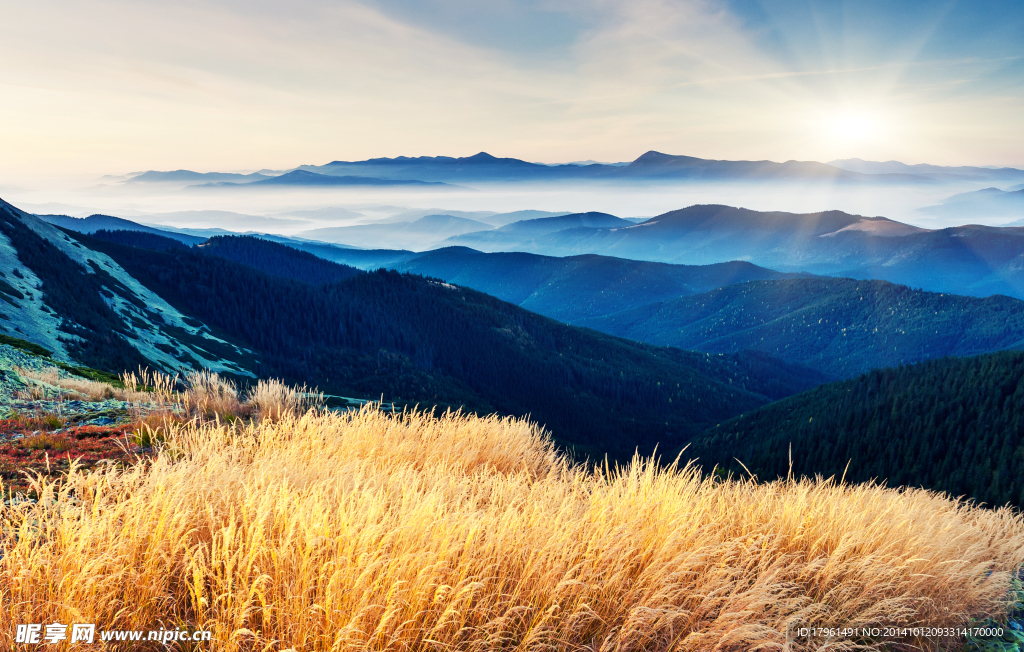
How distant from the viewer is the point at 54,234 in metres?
81.5

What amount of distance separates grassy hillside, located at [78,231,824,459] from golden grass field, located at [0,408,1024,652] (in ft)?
320

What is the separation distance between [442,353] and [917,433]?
122 m

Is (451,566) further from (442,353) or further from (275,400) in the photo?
(442,353)

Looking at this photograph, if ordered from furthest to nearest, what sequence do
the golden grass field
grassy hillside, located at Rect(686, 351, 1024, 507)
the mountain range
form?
grassy hillside, located at Rect(686, 351, 1024, 507)
the mountain range
the golden grass field

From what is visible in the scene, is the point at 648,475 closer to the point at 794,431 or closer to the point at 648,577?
the point at 648,577

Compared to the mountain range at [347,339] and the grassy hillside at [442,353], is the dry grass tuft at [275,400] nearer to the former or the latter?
the mountain range at [347,339]

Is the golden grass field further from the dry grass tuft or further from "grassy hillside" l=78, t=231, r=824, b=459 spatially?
"grassy hillside" l=78, t=231, r=824, b=459

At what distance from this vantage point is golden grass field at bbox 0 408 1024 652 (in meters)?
3.59

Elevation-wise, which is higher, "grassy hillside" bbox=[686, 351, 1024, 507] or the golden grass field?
the golden grass field

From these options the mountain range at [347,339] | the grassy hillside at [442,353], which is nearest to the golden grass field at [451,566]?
the mountain range at [347,339]

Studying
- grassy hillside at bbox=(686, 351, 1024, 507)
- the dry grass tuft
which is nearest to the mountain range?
the dry grass tuft

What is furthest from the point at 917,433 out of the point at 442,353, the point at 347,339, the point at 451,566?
the point at 347,339

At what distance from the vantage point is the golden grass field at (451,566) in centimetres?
359

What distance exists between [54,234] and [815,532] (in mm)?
108587
